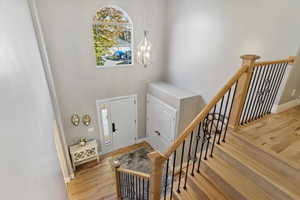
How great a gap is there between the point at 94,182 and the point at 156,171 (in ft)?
11.0

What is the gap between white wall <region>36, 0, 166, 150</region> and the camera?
3.84m

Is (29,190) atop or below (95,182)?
atop

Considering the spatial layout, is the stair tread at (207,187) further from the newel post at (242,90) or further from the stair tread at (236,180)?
the newel post at (242,90)

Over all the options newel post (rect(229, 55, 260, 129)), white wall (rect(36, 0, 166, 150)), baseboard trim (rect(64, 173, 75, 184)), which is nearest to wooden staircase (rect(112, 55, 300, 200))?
newel post (rect(229, 55, 260, 129))

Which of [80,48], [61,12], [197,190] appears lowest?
[197,190]

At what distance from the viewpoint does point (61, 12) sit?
379 cm

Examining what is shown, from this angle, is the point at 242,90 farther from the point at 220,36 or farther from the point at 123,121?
the point at 123,121

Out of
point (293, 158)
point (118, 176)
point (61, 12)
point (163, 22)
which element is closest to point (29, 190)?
point (118, 176)

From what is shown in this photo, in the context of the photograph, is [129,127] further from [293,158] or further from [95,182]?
[293,158]

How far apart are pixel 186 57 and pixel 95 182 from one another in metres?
4.70

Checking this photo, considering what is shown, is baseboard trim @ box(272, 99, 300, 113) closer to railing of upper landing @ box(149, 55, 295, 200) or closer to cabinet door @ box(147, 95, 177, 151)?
railing of upper landing @ box(149, 55, 295, 200)

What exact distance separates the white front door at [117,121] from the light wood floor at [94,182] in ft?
2.19

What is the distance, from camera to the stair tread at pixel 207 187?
202 centimetres

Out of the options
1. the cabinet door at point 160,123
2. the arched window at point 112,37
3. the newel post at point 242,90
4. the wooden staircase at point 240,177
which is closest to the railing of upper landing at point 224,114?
the newel post at point 242,90
